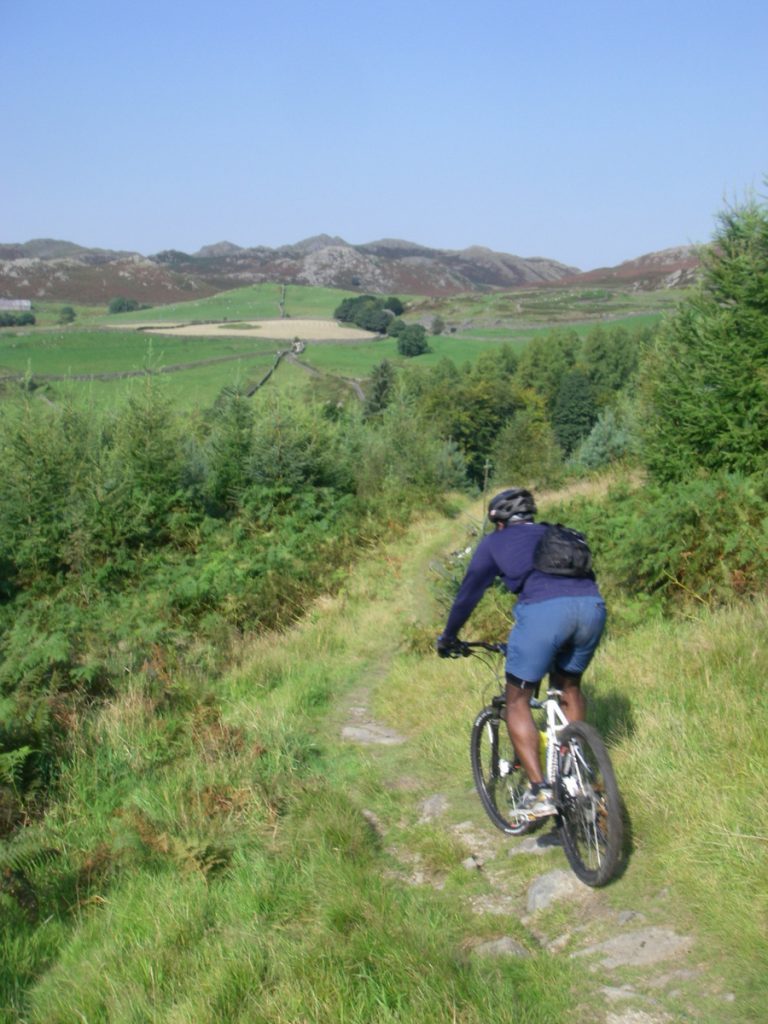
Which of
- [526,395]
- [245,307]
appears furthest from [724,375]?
[245,307]

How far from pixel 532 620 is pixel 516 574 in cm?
26

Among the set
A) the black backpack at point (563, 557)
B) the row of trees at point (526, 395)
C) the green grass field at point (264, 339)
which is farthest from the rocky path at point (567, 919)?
the row of trees at point (526, 395)

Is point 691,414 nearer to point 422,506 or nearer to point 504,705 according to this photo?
point 422,506

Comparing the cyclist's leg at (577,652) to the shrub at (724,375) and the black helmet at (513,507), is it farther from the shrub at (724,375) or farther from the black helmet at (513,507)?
the shrub at (724,375)

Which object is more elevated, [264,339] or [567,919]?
[567,919]

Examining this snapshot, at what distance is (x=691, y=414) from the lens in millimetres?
16094

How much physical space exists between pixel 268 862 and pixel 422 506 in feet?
56.1

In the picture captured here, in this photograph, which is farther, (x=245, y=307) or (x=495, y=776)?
(x=245, y=307)

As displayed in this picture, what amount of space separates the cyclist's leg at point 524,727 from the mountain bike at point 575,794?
61mm

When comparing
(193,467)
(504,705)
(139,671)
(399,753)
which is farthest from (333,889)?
(193,467)

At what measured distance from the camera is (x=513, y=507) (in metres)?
4.72

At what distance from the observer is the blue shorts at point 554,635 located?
4312 mm

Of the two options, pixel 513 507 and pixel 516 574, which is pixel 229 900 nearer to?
pixel 516 574

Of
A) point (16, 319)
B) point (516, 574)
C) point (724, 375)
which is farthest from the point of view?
point (16, 319)
